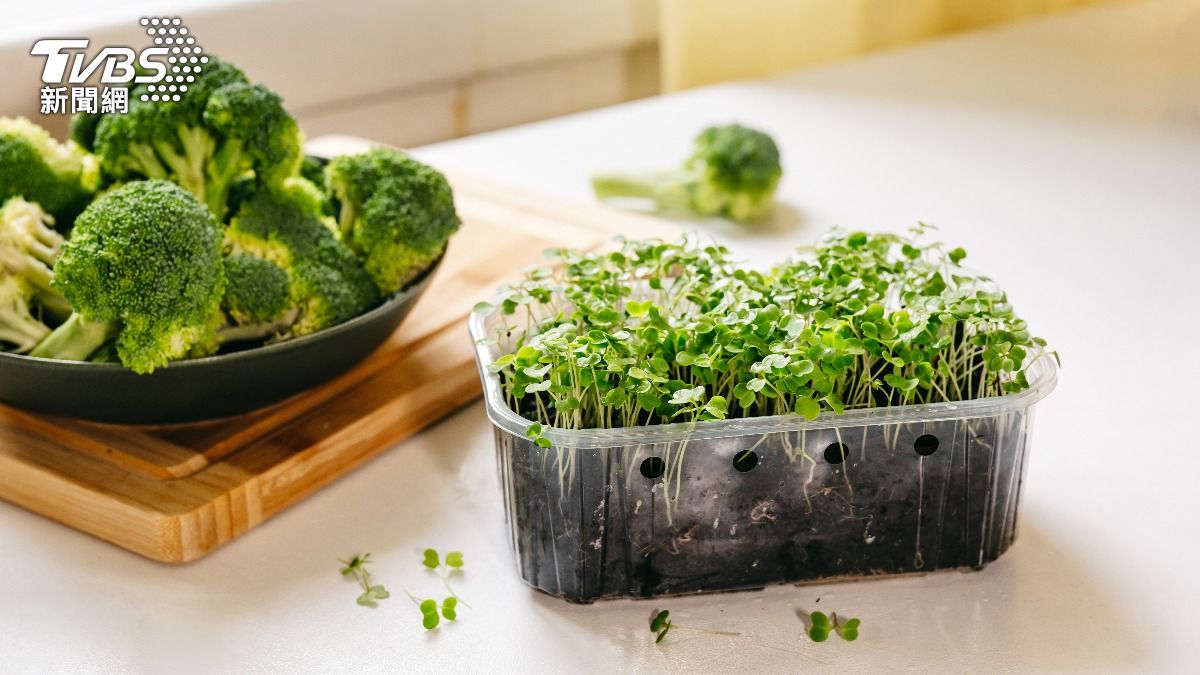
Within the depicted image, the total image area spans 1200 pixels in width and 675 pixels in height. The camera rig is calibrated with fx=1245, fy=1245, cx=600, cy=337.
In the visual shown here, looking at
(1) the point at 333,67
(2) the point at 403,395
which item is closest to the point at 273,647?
(2) the point at 403,395

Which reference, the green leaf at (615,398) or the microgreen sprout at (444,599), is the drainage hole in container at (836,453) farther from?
the microgreen sprout at (444,599)

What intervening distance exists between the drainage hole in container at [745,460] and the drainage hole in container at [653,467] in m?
0.05

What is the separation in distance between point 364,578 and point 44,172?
494 mm

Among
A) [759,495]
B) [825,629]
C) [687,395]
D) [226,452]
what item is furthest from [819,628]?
[226,452]

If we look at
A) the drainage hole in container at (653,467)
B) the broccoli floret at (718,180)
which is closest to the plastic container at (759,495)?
the drainage hole in container at (653,467)

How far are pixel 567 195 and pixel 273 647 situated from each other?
3.04ft

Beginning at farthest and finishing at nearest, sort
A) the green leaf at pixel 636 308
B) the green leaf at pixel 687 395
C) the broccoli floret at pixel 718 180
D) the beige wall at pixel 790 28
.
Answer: the beige wall at pixel 790 28, the broccoli floret at pixel 718 180, the green leaf at pixel 636 308, the green leaf at pixel 687 395

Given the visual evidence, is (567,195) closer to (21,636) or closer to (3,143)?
(3,143)

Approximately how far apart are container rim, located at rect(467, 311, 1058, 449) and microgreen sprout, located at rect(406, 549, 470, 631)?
0.50 ft

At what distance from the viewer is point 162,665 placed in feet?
2.91

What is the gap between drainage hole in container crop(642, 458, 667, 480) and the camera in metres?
0.87

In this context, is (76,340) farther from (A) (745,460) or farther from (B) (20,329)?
(A) (745,460)

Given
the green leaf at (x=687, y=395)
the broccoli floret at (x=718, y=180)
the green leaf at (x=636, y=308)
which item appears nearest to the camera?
the green leaf at (x=687, y=395)

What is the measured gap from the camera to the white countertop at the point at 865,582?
895 millimetres
